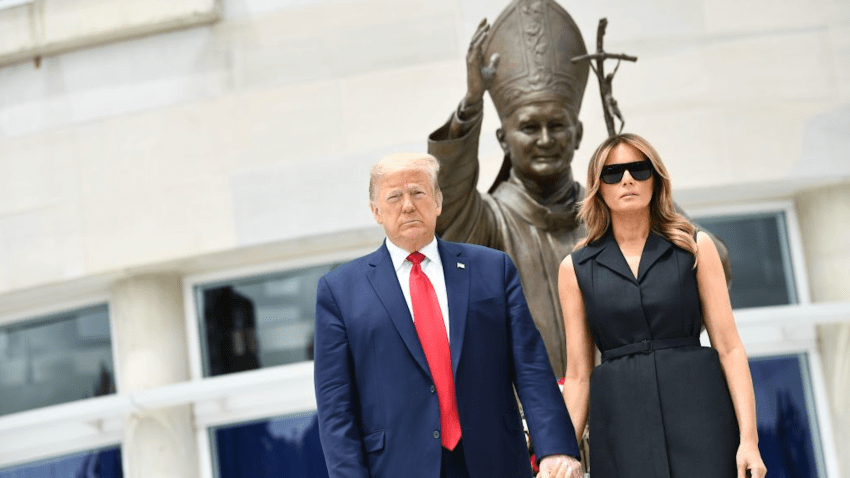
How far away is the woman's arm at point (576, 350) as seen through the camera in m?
3.16

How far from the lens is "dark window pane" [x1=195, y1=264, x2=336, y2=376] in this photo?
8.60 meters

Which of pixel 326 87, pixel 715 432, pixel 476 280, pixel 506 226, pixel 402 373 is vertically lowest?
pixel 715 432

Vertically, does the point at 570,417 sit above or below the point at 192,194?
below

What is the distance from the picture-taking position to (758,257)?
27.7 ft

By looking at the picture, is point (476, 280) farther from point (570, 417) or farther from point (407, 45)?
point (407, 45)

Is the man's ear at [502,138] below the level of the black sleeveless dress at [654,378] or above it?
above

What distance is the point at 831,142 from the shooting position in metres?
7.88

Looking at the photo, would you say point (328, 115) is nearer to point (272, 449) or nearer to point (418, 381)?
point (272, 449)

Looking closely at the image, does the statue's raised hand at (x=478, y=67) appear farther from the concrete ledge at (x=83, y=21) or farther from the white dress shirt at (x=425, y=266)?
the concrete ledge at (x=83, y=21)

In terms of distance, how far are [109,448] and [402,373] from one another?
659 centimetres

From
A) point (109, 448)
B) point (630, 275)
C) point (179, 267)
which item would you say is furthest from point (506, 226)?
point (109, 448)

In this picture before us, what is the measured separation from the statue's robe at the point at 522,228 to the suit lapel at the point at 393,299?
1.38 m

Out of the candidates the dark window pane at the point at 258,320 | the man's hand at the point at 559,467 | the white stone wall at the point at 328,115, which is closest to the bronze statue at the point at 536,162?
the man's hand at the point at 559,467

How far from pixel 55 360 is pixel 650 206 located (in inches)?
268
